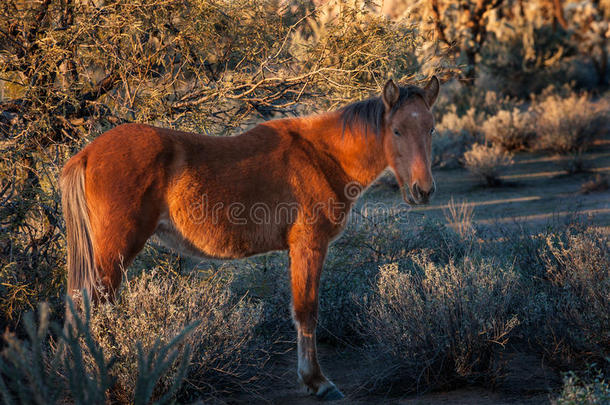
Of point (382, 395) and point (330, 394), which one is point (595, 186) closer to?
point (382, 395)

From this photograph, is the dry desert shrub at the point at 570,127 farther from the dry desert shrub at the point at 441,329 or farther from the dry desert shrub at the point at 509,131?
the dry desert shrub at the point at 441,329

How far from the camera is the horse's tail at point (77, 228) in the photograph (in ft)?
12.3

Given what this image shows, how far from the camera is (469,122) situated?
1614cm

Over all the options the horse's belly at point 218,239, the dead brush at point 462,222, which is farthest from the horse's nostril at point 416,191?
the dead brush at point 462,222

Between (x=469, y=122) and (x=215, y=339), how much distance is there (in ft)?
44.2

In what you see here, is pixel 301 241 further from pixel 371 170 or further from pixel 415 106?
pixel 415 106

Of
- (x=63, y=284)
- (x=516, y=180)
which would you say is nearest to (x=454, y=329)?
(x=63, y=284)

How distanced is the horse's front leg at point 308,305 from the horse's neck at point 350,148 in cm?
64

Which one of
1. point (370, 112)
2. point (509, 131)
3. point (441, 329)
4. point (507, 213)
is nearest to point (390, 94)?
point (370, 112)

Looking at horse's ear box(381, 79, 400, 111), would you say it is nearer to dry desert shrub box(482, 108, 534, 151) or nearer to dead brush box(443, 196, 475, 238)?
dead brush box(443, 196, 475, 238)

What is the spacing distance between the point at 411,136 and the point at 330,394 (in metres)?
1.95

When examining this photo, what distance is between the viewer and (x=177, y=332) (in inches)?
153

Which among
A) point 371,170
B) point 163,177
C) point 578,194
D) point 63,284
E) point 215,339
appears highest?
point 163,177

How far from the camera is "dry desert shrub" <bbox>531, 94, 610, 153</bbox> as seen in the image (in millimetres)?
13836
